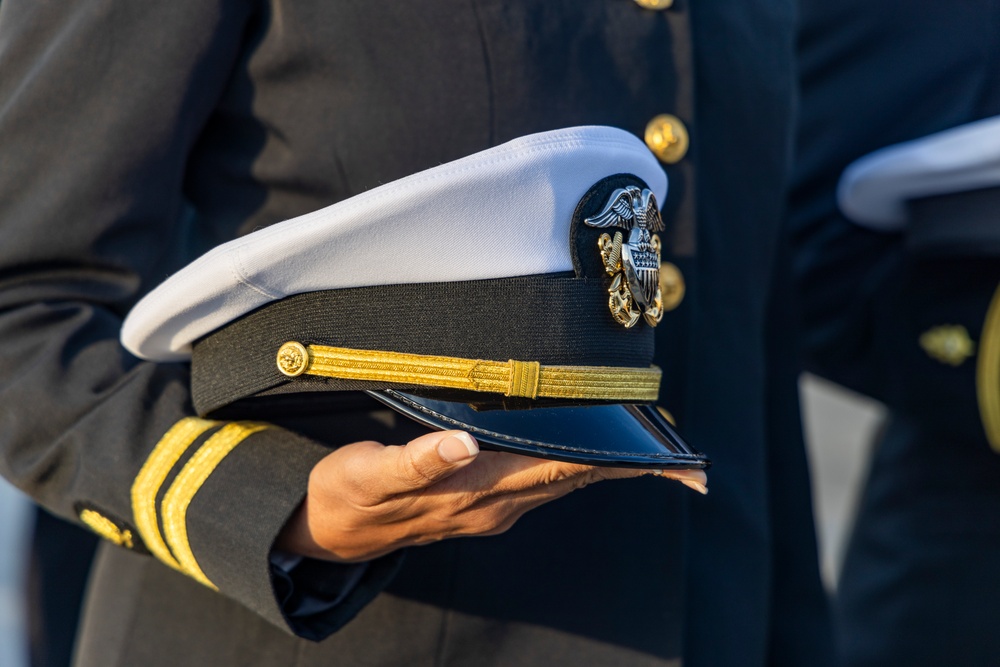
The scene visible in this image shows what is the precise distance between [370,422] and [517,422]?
0.83ft

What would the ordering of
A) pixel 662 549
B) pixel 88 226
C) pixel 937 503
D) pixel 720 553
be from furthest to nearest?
pixel 937 503
pixel 720 553
pixel 662 549
pixel 88 226

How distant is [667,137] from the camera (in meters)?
1.21

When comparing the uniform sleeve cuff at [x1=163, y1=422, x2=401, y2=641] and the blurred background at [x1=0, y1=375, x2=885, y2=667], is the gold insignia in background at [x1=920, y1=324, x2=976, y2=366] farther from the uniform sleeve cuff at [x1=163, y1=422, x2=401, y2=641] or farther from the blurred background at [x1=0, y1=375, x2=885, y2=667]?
the uniform sleeve cuff at [x1=163, y1=422, x2=401, y2=641]

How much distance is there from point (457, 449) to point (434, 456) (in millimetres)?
21

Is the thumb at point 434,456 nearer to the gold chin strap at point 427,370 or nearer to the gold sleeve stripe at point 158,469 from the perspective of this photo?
the gold chin strap at point 427,370

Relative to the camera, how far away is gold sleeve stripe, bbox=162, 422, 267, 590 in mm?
999

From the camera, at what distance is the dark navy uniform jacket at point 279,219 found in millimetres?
1029

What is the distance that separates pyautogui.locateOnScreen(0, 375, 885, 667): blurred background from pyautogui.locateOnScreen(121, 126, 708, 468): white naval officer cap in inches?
31.8

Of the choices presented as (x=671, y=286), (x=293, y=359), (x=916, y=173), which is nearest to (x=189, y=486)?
(x=293, y=359)

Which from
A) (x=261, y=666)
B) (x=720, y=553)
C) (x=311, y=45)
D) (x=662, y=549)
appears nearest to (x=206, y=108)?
(x=311, y=45)

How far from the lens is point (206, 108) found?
1.09 metres

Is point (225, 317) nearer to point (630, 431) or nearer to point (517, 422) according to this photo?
point (517, 422)

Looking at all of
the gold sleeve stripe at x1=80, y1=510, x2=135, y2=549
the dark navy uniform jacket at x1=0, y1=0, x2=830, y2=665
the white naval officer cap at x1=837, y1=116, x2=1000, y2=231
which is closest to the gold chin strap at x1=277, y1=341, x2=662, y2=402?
the dark navy uniform jacket at x1=0, y1=0, x2=830, y2=665

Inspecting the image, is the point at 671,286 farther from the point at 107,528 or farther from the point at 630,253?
the point at 107,528
